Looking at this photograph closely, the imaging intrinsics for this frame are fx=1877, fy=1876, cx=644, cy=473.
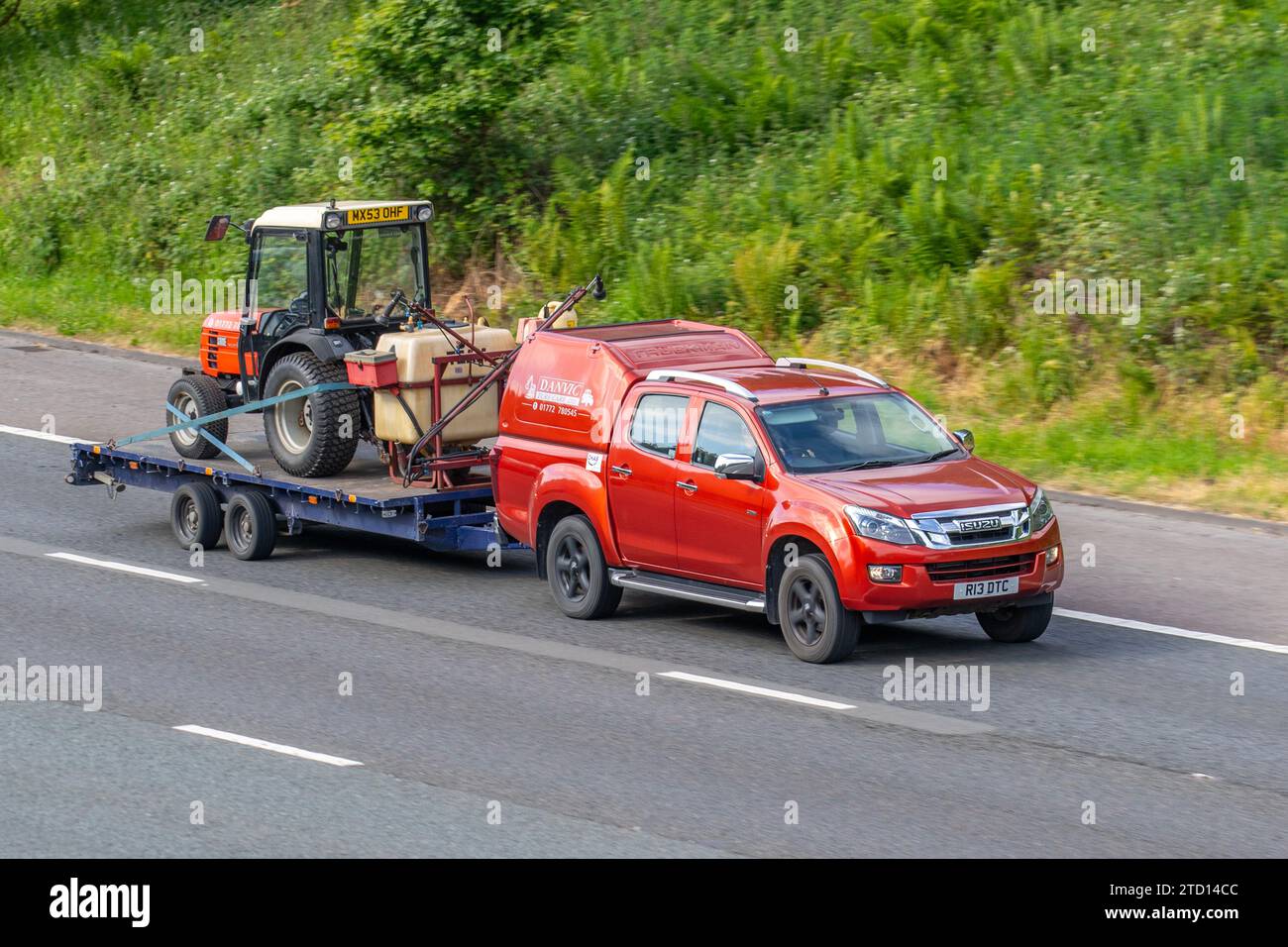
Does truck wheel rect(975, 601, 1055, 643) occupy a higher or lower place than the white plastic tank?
lower

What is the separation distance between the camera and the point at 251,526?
15.1m

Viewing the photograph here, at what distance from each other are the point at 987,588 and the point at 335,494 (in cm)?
523

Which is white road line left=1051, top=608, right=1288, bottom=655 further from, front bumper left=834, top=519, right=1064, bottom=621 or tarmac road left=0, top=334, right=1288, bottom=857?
front bumper left=834, top=519, right=1064, bottom=621

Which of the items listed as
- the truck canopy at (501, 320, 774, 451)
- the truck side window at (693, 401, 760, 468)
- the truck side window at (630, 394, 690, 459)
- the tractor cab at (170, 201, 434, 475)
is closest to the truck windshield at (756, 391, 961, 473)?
the truck side window at (693, 401, 760, 468)

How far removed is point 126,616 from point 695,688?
4.55 metres

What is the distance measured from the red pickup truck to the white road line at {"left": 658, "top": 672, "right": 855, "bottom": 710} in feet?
2.16

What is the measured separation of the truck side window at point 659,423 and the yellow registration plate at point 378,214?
3.76 metres

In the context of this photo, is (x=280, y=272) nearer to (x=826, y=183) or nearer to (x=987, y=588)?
(x=987, y=588)

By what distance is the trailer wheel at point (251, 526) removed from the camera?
1508cm

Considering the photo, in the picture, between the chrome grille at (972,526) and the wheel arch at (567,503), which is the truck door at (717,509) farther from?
the chrome grille at (972,526)

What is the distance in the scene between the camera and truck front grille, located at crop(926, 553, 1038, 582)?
11.6 m

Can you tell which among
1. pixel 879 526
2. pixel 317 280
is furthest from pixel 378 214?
pixel 879 526

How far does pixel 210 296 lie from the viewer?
28.3 m

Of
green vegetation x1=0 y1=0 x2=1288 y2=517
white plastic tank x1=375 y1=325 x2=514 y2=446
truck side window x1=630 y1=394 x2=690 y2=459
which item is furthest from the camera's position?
green vegetation x1=0 y1=0 x2=1288 y2=517
